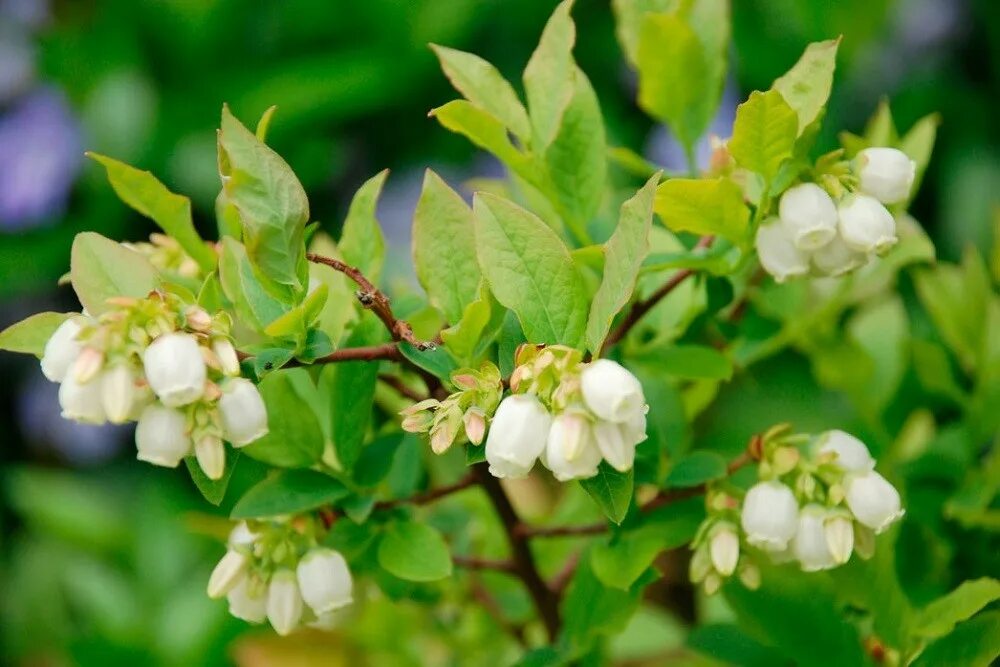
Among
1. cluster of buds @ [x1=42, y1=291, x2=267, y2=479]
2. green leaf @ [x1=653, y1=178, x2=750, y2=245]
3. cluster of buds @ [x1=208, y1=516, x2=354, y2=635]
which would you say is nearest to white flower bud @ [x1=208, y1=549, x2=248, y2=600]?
cluster of buds @ [x1=208, y1=516, x2=354, y2=635]

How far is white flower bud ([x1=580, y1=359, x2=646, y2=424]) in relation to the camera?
65cm

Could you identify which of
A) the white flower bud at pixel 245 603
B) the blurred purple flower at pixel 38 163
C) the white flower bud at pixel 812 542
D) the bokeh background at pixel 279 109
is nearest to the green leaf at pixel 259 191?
the white flower bud at pixel 245 603

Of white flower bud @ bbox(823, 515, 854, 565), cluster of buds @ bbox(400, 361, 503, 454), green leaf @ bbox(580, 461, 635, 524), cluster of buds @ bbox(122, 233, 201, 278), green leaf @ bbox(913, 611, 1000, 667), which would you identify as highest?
cluster of buds @ bbox(400, 361, 503, 454)

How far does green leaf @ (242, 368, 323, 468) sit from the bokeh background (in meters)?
1.52

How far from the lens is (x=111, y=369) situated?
0.66 metres

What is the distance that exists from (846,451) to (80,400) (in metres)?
0.49

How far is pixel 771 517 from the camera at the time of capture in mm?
791

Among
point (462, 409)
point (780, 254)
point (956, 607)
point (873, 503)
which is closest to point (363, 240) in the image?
point (462, 409)

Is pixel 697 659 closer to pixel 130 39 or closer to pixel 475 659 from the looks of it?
pixel 475 659

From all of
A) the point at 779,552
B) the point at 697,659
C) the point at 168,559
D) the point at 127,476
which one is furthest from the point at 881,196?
the point at 127,476

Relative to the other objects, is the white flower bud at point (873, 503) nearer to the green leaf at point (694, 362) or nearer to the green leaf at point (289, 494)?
the green leaf at point (694, 362)

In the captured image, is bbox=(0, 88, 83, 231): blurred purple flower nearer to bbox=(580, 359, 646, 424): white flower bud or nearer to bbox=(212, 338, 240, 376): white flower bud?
bbox=(212, 338, 240, 376): white flower bud

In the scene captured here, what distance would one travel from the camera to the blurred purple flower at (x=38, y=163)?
2.53 meters

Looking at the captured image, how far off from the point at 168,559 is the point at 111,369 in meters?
1.47
